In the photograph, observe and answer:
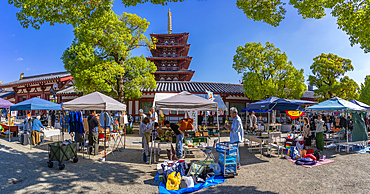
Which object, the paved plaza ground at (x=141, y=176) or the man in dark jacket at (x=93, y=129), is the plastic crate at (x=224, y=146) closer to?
the paved plaza ground at (x=141, y=176)

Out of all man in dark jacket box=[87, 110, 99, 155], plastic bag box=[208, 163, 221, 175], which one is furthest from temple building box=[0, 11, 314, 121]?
plastic bag box=[208, 163, 221, 175]

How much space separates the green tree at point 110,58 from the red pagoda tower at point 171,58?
9.76m

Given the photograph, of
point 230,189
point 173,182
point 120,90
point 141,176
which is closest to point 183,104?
point 141,176

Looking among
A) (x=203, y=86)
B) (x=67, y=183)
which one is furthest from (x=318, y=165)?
(x=203, y=86)

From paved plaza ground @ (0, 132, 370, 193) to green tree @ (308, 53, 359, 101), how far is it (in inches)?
522

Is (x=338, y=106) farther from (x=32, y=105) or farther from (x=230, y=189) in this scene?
(x=32, y=105)

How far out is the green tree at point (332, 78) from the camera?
58.7 ft

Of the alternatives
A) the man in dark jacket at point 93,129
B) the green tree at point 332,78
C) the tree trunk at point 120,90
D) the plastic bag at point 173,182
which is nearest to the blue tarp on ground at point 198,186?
the plastic bag at point 173,182

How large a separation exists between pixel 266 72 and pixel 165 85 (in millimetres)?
10448

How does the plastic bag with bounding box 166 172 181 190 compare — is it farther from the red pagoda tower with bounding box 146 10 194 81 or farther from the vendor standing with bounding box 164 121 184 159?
the red pagoda tower with bounding box 146 10 194 81

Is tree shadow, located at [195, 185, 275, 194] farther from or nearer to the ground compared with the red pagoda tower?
nearer to the ground

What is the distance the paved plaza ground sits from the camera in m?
4.65

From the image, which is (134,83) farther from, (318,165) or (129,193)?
(318,165)

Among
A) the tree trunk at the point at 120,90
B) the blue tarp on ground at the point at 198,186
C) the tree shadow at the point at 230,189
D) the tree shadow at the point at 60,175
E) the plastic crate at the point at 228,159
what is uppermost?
the tree trunk at the point at 120,90
